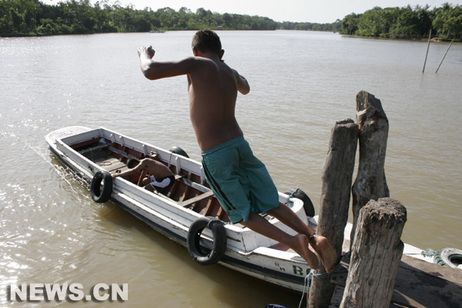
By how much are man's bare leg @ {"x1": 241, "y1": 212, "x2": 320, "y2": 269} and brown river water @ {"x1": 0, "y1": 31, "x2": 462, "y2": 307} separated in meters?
1.83

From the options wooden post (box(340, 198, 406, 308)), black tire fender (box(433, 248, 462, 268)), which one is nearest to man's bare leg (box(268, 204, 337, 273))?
wooden post (box(340, 198, 406, 308))

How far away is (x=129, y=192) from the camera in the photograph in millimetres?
6219

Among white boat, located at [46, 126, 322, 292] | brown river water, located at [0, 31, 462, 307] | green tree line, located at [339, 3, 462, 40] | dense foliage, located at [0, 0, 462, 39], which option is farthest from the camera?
dense foliage, located at [0, 0, 462, 39]

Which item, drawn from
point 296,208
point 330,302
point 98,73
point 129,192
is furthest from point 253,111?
point 98,73

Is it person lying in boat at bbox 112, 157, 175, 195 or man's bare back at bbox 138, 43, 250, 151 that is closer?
man's bare back at bbox 138, 43, 250, 151

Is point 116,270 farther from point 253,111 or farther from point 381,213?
point 253,111

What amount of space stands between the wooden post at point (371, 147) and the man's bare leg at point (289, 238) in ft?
2.95

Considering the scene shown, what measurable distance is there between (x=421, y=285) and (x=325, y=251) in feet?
3.37

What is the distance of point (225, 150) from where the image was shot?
3145 mm

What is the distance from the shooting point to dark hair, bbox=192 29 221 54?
10.8 feet

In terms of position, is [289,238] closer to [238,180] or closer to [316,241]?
[316,241]

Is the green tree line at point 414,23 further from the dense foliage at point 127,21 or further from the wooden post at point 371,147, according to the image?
the wooden post at point 371,147

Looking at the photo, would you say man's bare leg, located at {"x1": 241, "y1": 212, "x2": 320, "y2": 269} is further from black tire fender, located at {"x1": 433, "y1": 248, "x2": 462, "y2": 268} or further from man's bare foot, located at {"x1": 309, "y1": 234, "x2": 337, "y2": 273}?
black tire fender, located at {"x1": 433, "y1": 248, "x2": 462, "y2": 268}

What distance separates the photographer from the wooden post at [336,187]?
10.7 ft
